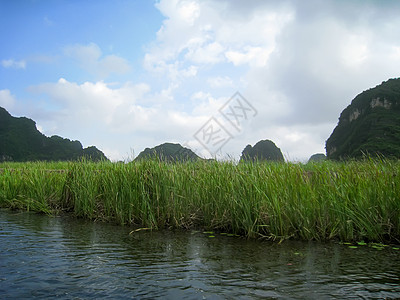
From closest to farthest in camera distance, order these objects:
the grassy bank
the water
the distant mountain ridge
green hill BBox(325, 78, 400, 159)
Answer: the water
the grassy bank
green hill BBox(325, 78, 400, 159)
the distant mountain ridge

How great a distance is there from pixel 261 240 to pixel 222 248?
2.40 feet

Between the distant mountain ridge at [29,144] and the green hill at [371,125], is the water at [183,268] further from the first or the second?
the distant mountain ridge at [29,144]

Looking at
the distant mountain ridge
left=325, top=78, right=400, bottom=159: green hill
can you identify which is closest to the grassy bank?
left=325, top=78, right=400, bottom=159: green hill

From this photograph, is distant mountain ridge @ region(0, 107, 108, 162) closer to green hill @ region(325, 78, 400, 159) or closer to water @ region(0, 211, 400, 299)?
green hill @ region(325, 78, 400, 159)

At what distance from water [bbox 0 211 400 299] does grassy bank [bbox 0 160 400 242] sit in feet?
1.15

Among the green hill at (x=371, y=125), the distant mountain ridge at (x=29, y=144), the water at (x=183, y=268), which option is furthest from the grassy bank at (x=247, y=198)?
the distant mountain ridge at (x=29, y=144)

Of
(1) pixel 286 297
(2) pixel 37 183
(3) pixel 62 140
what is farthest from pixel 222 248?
(3) pixel 62 140

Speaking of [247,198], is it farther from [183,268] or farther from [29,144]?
[29,144]

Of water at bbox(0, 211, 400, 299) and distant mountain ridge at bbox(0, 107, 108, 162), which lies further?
distant mountain ridge at bbox(0, 107, 108, 162)

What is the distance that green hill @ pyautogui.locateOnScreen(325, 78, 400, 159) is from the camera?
5203 cm

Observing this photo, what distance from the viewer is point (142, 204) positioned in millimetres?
5309

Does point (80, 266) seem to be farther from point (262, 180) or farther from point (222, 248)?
point (262, 180)

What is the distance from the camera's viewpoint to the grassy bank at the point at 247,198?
445cm

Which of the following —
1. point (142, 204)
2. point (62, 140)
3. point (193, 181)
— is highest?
point (62, 140)
